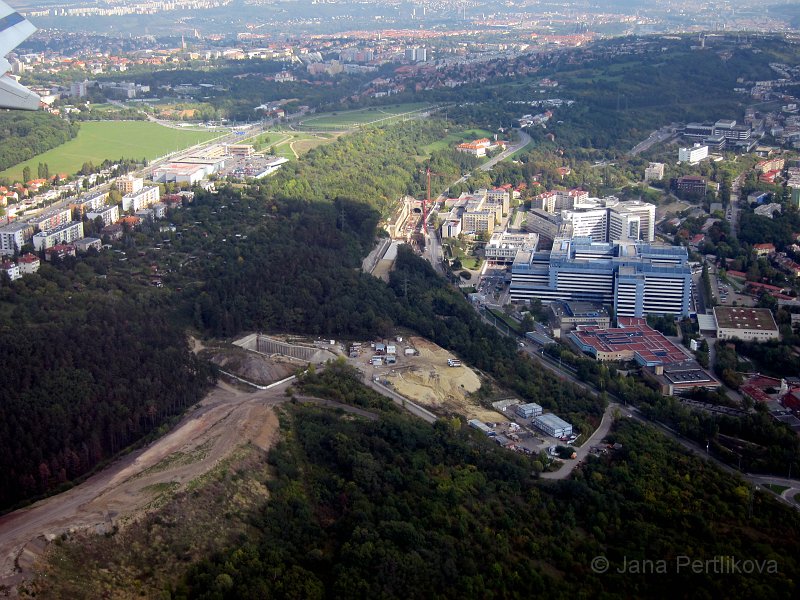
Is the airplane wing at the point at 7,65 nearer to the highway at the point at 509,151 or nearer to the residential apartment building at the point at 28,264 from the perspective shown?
the residential apartment building at the point at 28,264

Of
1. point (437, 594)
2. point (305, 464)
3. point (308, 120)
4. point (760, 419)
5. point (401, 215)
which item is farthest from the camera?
point (308, 120)

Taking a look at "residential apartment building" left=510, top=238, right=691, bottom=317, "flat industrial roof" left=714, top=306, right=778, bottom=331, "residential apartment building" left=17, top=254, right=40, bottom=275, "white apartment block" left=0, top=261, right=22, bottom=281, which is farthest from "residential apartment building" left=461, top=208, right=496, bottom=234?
"white apartment block" left=0, top=261, right=22, bottom=281

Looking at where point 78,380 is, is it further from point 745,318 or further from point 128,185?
point 128,185

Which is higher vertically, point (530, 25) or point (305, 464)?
Result: point (305, 464)

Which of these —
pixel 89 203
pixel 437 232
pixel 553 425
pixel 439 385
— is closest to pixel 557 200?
pixel 437 232

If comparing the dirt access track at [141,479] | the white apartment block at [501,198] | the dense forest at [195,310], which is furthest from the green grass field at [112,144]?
the dirt access track at [141,479]

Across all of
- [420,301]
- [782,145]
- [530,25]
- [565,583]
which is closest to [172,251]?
[420,301]

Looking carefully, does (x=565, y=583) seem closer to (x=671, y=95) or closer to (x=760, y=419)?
(x=760, y=419)
